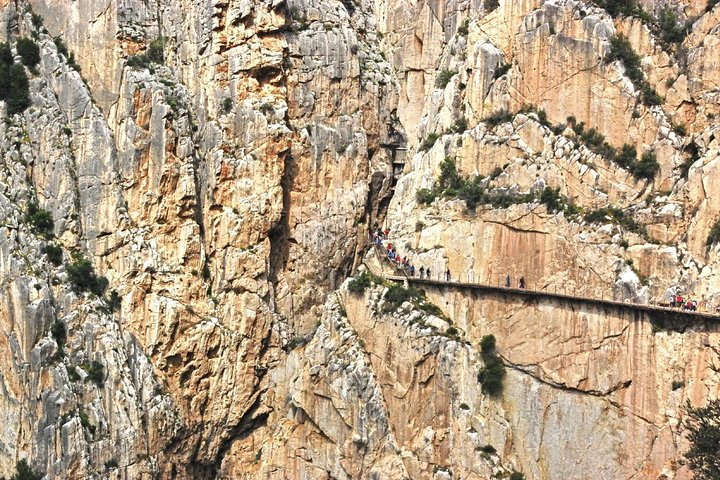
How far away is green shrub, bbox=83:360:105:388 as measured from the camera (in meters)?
49.2

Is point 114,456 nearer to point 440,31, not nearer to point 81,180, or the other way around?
point 81,180

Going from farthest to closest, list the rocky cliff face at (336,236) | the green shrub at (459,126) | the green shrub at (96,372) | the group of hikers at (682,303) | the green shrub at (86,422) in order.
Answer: the green shrub at (459,126), the green shrub at (96,372), the green shrub at (86,422), the rocky cliff face at (336,236), the group of hikers at (682,303)

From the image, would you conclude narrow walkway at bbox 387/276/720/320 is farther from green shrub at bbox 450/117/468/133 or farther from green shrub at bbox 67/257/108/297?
green shrub at bbox 67/257/108/297

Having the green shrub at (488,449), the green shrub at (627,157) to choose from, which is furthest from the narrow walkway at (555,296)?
the green shrub at (488,449)

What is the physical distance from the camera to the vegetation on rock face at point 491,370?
Result: 154 ft

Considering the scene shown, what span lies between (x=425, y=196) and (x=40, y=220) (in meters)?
20.2

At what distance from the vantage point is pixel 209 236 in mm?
53625

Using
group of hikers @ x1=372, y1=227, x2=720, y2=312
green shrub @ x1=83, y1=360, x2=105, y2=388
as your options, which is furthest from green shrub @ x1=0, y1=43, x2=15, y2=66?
group of hikers @ x1=372, y1=227, x2=720, y2=312

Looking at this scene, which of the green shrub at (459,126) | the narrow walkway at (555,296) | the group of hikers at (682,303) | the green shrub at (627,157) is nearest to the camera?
the group of hikers at (682,303)

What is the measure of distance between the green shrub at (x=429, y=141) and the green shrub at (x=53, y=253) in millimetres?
19891

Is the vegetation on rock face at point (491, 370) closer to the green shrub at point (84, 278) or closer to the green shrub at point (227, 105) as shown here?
the green shrub at point (227, 105)

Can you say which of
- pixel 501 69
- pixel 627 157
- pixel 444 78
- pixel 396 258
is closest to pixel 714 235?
pixel 627 157

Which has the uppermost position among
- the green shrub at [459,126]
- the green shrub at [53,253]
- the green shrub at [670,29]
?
the green shrub at [670,29]

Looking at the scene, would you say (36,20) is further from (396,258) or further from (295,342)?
(396,258)
